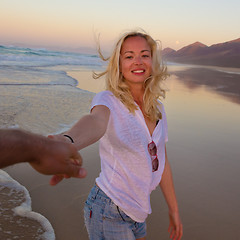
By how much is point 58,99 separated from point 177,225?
6.95 metres

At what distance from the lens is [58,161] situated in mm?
773

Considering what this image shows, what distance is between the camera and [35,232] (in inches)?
107

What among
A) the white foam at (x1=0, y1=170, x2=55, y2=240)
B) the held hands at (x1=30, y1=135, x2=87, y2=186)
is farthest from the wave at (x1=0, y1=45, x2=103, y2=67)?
the held hands at (x1=30, y1=135, x2=87, y2=186)

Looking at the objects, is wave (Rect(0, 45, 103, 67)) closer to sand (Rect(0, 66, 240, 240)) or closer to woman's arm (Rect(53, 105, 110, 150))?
sand (Rect(0, 66, 240, 240))

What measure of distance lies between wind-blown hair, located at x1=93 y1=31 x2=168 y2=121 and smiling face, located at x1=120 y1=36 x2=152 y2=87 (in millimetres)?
40

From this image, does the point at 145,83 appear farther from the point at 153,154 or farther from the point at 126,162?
the point at 126,162

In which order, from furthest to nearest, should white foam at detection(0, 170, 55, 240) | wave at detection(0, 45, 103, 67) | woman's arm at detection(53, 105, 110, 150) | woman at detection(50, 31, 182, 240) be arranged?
wave at detection(0, 45, 103, 67) < white foam at detection(0, 170, 55, 240) < woman at detection(50, 31, 182, 240) < woman's arm at detection(53, 105, 110, 150)

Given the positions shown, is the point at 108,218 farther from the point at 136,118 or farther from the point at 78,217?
the point at 78,217

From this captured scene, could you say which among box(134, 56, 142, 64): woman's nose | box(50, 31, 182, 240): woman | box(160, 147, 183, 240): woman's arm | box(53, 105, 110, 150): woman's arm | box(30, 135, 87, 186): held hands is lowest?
box(160, 147, 183, 240): woman's arm

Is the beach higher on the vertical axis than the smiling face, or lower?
lower

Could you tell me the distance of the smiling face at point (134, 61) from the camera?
81.9 inches

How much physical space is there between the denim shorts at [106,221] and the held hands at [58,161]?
0.95 metres

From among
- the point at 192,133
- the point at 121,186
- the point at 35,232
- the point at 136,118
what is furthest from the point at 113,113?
the point at 192,133

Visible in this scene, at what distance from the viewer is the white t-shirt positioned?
5.66 feet
